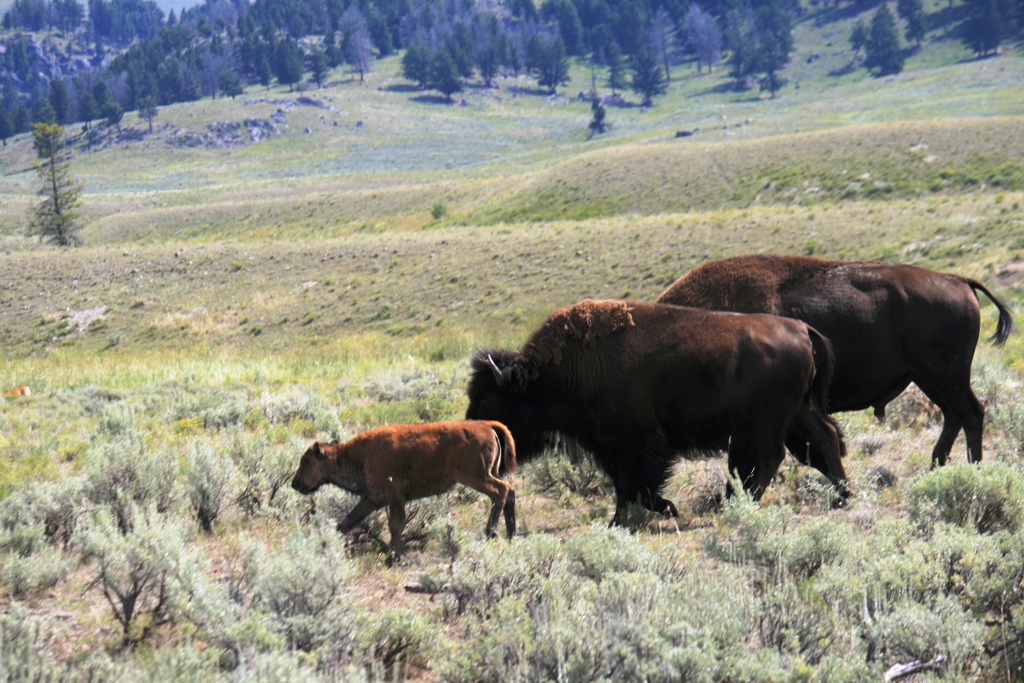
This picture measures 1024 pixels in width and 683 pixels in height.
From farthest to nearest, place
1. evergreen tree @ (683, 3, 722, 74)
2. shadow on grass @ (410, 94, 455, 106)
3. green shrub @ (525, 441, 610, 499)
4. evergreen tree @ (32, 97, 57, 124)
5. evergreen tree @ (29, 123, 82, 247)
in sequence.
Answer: evergreen tree @ (683, 3, 722, 74)
shadow on grass @ (410, 94, 455, 106)
evergreen tree @ (32, 97, 57, 124)
evergreen tree @ (29, 123, 82, 247)
green shrub @ (525, 441, 610, 499)

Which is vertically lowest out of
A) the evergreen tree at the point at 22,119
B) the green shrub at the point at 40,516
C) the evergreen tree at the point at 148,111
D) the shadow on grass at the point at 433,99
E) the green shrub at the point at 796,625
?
the green shrub at the point at 796,625

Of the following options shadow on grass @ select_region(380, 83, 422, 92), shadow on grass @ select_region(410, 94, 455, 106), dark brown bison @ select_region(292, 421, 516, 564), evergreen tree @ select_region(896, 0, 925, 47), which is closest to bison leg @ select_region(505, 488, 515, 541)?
dark brown bison @ select_region(292, 421, 516, 564)

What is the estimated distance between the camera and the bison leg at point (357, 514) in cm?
577

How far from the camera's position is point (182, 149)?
11550 cm

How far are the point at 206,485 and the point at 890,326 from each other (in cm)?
505

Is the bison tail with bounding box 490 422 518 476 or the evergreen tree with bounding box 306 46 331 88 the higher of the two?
the evergreen tree with bounding box 306 46 331 88

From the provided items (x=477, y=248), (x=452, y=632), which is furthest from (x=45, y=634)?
(x=477, y=248)

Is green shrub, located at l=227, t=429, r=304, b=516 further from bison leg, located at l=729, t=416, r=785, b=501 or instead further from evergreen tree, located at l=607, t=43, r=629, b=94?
evergreen tree, located at l=607, t=43, r=629, b=94

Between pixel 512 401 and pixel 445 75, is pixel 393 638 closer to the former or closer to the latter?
pixel 512 401

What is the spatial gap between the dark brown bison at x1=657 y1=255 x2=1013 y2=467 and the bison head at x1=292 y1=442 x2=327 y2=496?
3138 millimetres

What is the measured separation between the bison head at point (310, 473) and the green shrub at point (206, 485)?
552 millimetres

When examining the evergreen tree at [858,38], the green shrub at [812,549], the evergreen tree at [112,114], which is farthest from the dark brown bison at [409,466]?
the evergreen tree at [858,38]

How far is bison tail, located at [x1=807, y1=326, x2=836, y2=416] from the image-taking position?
6.44m

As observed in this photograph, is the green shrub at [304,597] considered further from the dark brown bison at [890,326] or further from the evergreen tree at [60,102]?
the evergreen tree at [60,102]
